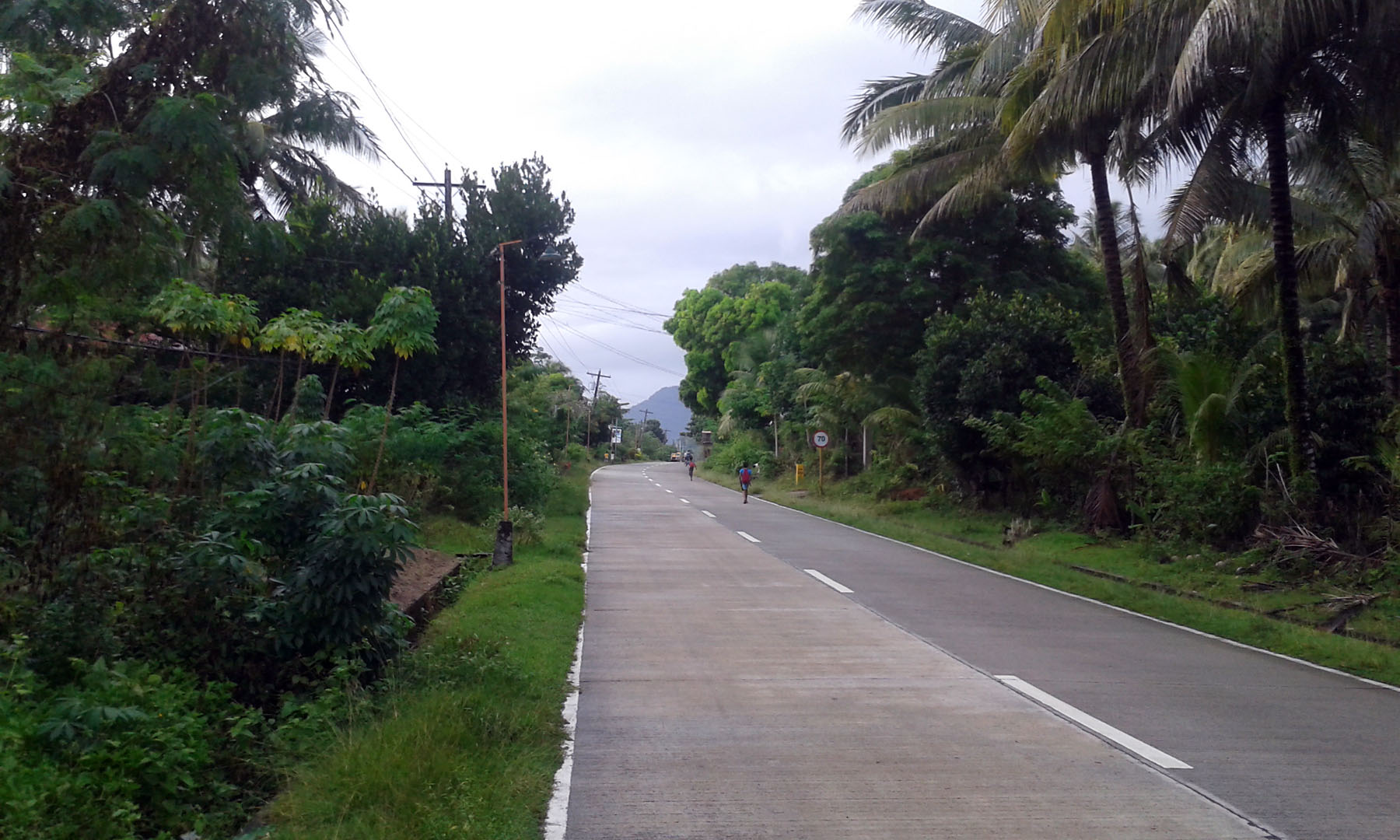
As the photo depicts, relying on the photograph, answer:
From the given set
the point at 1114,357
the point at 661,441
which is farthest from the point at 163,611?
the point at 661,441

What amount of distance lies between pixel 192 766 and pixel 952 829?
14.0 feet

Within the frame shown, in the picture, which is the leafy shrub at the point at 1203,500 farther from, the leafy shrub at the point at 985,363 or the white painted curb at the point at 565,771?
the white painted curb at the point at 565,771

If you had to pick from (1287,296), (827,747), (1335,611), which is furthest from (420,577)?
(1287,296)

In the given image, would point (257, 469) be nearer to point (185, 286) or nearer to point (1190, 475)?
point (185, 286)

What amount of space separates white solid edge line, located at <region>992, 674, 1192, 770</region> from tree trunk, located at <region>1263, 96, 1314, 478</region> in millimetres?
8660

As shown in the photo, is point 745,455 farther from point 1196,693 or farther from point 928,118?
point 1196,693

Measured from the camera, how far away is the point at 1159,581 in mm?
16578

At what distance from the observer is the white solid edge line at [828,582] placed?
15172 mm

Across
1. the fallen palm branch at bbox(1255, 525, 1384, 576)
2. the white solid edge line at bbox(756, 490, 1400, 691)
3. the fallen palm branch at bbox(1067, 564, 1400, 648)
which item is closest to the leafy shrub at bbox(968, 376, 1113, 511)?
the white solid edge line at bbox(756, 490, 1400, 691)

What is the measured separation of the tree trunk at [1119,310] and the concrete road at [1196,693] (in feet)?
17.3

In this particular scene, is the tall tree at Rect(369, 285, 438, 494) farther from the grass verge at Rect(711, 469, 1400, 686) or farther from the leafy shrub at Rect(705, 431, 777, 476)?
the leafy shrub at Rect(705, 431, 777, 476)

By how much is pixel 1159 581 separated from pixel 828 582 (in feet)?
16.5

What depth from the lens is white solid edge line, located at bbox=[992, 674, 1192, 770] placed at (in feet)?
22.4

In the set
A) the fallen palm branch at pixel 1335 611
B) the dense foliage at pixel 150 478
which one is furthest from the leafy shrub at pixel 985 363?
the dense foliage at pixel 150 478
